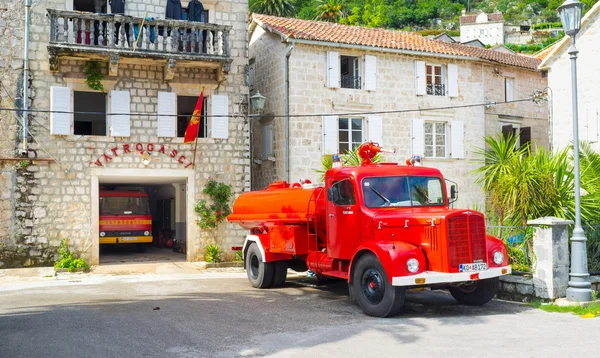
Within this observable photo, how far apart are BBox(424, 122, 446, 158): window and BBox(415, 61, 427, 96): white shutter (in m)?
1.27

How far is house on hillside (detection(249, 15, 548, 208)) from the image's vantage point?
21.6 metres

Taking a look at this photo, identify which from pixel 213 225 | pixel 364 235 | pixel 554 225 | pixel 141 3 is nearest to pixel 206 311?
pixel 364 235

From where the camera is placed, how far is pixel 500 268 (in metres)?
10.3

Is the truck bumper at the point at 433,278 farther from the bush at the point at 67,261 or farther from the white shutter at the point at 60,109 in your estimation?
the white shutter at the point at 60,109

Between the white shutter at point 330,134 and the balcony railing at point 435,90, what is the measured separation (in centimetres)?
452

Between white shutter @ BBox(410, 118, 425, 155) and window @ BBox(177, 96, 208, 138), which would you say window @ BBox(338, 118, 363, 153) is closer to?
white shutter @ BBox(410, 118, 425, 155)

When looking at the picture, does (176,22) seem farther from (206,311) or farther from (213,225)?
(206,311)

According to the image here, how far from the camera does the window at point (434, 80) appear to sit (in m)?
24.2

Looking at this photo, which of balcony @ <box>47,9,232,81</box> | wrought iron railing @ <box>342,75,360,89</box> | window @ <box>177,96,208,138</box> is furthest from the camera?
wrought iron railing @ <box>342,75,360,89</box>

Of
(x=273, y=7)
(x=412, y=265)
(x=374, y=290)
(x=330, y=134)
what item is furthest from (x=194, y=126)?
(x=273, y=7)

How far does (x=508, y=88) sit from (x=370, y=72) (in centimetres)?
759

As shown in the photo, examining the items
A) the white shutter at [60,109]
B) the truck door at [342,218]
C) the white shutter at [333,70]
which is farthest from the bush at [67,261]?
the white shutter at [333,70]

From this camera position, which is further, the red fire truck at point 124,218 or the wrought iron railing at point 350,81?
the wrought iron railing at point 350,81

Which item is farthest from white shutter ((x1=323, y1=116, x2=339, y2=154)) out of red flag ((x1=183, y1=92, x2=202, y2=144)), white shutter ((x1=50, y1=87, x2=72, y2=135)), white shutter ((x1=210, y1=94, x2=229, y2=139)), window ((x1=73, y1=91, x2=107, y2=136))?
white shutter ((x1=50, y1=87, x2=72, y2=135))
